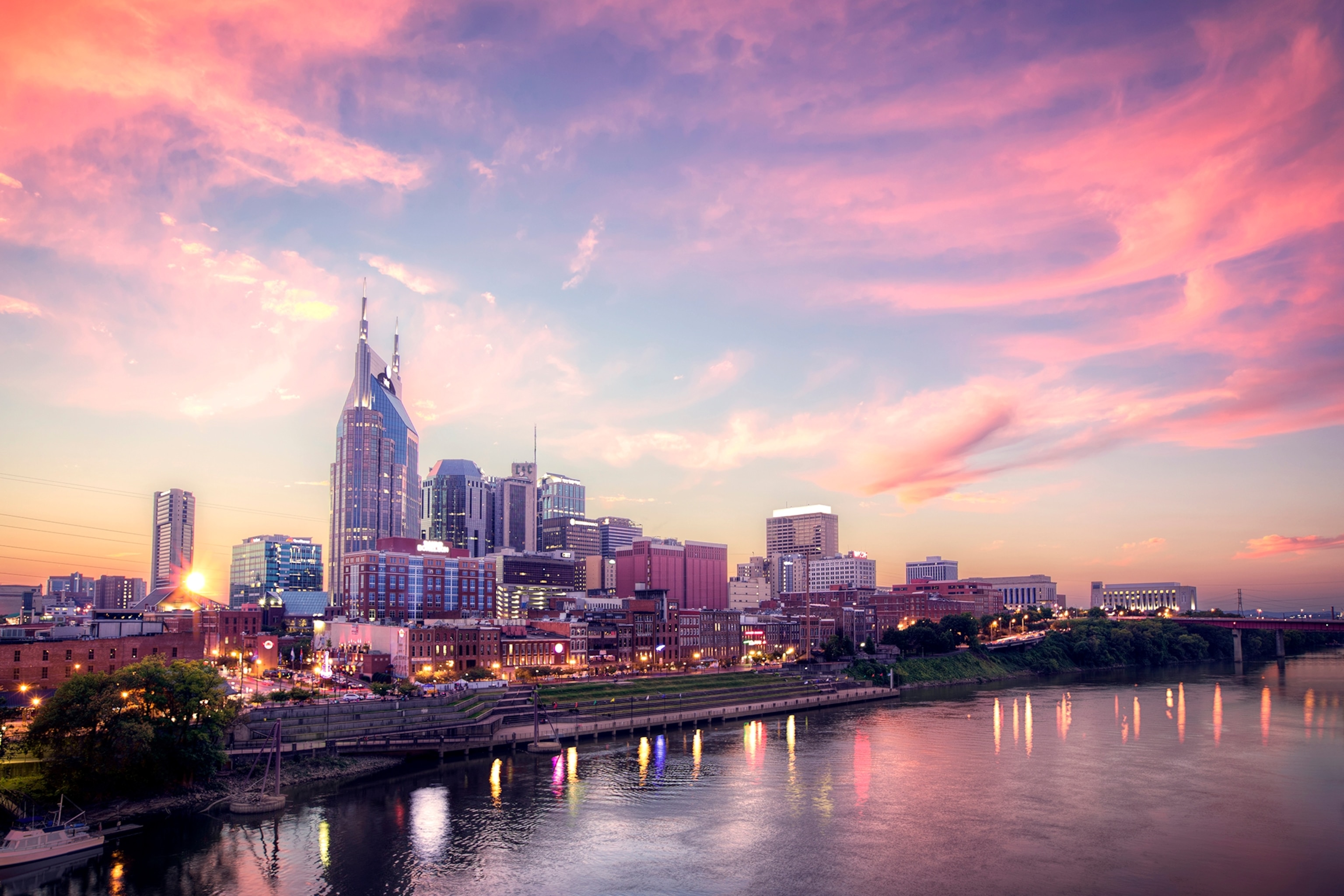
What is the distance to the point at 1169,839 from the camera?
62656 millimetres

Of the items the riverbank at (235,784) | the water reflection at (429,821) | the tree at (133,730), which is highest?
the tree at (133,730)

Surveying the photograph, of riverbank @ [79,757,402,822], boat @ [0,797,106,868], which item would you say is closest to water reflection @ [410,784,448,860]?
riverbank @ [79,757,402,822]

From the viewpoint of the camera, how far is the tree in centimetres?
6844

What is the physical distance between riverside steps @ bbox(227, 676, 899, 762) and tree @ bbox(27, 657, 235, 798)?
23.6ft

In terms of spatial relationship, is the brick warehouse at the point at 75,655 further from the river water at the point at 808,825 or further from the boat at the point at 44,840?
the river water at the point at 808,825

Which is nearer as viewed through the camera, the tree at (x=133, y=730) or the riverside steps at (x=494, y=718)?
the tree at (x=133, y=730)

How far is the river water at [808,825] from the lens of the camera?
56.1 meters

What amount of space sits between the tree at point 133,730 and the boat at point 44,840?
5242 mm

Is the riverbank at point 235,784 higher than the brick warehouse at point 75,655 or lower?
lower

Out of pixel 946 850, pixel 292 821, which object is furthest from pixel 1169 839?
pixel 292 821

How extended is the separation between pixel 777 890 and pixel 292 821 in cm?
3893

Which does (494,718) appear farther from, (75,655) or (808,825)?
(808,825)

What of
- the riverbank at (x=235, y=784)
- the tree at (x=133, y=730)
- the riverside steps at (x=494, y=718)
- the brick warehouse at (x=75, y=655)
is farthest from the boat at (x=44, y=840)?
the brick warehouse at (x=75, y=655)

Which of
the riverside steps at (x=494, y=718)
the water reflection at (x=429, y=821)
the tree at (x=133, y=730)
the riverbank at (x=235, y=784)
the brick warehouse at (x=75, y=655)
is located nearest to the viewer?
the water reflection at (x=429, y=821)
